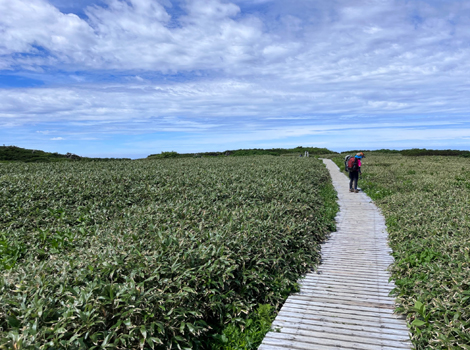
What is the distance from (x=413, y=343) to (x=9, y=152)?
162 ft

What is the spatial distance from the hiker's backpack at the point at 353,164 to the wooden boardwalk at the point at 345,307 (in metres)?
8.19

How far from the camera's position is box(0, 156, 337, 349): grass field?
13.1 ft

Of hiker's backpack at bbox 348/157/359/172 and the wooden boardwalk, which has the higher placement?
hiker's backpack at bbox 348/157/359/172

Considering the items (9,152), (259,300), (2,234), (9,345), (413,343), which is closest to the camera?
(9,345)

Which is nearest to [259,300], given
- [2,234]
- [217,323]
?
[217,323]

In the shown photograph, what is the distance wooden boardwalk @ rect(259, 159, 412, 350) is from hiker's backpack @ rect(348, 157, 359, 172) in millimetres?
8187

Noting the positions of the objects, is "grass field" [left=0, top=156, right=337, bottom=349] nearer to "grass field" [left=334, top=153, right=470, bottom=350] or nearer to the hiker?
"grass field" [left=334, top=153, right=470, bottom=350]

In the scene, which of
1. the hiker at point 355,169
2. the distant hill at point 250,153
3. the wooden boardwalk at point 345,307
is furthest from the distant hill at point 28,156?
the wooden boardwalk at point 345,307

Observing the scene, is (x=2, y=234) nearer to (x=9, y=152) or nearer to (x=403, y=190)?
(x=403, y=190)

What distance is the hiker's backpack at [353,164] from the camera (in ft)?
54.9

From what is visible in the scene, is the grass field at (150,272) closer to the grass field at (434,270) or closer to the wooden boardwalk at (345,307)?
the wooden boardwalk at (345,307)

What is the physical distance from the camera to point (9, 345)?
350 centimetres

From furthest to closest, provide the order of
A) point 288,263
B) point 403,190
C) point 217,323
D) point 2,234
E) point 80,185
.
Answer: point 403,190 → point 80,185 → point 2,234 → point 288,263 → point 217,323

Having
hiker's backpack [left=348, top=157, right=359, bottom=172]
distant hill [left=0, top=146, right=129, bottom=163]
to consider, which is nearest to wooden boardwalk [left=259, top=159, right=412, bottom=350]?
hiker's backpack [left=348, top=157, right=359, bottom=172]
